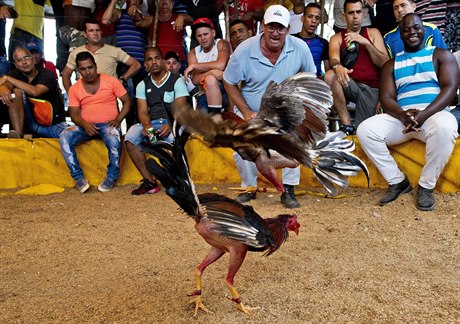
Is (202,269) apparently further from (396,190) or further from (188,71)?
(188,71)

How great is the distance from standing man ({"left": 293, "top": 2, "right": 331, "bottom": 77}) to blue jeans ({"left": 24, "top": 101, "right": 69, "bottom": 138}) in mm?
3012

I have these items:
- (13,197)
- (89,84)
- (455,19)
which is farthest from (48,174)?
(455,19)

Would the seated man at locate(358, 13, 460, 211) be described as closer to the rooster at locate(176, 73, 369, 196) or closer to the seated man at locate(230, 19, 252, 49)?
the rooster at locate(176, 73, 369, 196)

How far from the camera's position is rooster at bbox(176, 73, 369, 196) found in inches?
80.5

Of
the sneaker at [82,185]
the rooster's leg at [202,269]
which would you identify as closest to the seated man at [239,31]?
the sneaker at [82,185]

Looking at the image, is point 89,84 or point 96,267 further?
point 89,84

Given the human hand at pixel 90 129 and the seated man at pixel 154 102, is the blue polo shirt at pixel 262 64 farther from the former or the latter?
the human hand at pixel 90 129

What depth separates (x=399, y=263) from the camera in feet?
10.9

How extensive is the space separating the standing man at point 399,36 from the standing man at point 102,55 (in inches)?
116

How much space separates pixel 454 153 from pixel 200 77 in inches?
109

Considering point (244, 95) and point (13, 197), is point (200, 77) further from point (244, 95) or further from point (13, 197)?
point (13, 197)

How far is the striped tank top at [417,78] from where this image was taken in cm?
462

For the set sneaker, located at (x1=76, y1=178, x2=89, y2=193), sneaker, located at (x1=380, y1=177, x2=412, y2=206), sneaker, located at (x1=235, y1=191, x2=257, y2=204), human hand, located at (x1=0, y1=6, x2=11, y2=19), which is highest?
human hand, located at (x1=0, y1=6, x2=11, y2=19)

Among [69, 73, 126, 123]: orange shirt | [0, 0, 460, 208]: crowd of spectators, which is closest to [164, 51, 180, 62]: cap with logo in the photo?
[0, 0, 460, 208]: crowd of spectators
